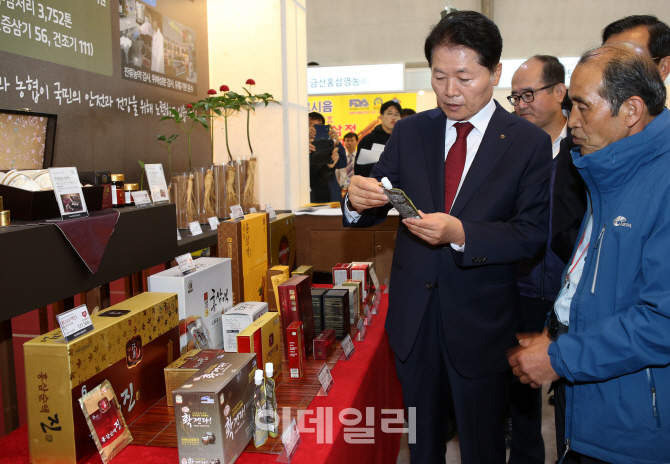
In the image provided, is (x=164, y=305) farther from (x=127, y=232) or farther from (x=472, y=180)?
(x=472, y=180)

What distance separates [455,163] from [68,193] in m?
1.17

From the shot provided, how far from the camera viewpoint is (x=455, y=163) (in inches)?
57.9

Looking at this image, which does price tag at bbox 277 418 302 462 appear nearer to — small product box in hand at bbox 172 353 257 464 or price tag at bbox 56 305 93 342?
small product box in hand at bbox 172 353 257 464

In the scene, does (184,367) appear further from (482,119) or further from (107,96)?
(107,96)

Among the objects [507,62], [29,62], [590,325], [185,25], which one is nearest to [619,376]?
[590,325]

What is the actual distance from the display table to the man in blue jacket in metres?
0.53

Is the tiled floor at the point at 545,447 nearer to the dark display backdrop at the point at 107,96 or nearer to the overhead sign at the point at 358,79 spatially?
the dark display backdrop at the point at 107,96

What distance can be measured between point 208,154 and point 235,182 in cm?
66

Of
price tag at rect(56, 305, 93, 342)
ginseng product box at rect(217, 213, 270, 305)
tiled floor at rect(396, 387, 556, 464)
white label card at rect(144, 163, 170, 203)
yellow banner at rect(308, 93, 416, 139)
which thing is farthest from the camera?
yellow banner at rect(308, 93, 416, 139)

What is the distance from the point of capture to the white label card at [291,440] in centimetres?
111

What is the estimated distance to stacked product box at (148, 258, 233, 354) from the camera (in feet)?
5.19

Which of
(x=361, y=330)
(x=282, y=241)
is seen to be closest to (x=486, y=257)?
(x=361, y=330)

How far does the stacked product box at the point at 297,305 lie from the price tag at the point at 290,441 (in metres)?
0.55

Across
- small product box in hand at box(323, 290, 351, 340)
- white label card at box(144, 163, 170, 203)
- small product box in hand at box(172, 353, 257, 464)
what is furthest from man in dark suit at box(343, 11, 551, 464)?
white label card at box(144, 163, 170, 203)
